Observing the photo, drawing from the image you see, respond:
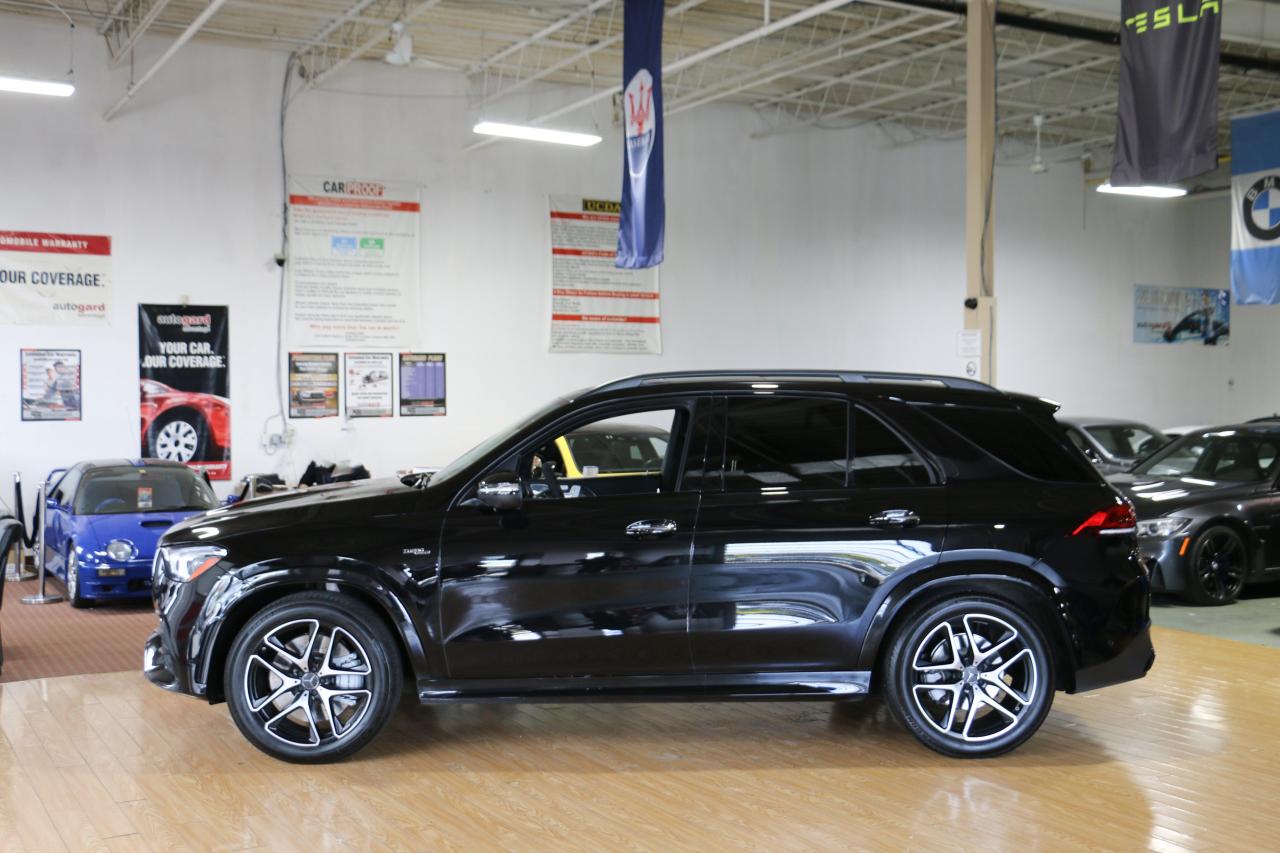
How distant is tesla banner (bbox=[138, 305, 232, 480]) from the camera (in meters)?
13.7

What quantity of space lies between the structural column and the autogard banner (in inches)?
351

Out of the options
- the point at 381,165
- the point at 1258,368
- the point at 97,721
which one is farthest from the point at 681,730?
the point at 1258,368

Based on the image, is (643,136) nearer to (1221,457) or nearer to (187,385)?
(1221,457)

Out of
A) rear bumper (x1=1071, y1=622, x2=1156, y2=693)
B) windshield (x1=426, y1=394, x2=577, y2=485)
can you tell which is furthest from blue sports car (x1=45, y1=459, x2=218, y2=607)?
rear bumper (x1=1071, y1=622, x2=1156, y2=693)

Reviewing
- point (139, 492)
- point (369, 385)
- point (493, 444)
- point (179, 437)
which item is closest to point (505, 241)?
point (369, 385)

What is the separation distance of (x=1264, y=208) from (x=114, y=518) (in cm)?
1079

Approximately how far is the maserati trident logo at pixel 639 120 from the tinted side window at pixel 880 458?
5.04 meters

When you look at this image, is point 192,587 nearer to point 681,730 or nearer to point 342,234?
A: point 681,730

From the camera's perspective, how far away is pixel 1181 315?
862 inches

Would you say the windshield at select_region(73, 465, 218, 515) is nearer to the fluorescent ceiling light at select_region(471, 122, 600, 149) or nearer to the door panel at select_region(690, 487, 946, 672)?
the fluorescent ceiling light at select_region(471, 122, 600, 149)

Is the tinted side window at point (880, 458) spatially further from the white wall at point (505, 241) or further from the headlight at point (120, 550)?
the white wall at point (505, 241)

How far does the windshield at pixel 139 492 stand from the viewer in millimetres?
10367

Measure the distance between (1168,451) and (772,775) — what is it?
22.8 feet

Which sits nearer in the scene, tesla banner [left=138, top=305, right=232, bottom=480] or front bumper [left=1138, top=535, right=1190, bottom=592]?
front bumper [left=1138, top=535, right=1190, bottom=592]
